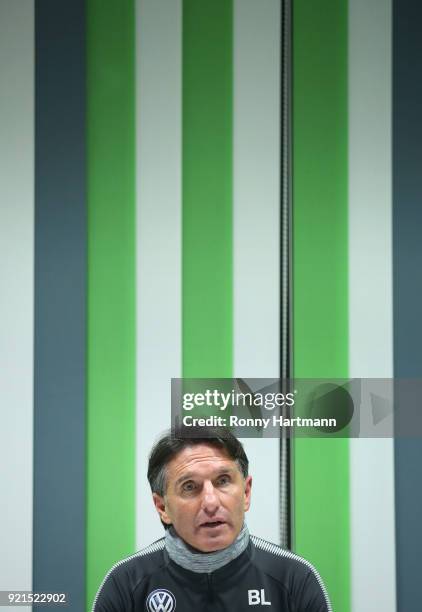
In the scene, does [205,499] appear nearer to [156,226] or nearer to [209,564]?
[209,564]

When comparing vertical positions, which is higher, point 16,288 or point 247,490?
point 16,288

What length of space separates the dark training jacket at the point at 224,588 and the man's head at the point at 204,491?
0.06m

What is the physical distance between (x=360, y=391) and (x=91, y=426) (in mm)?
602

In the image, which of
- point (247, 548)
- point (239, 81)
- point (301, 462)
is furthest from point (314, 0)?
point (247, 548)

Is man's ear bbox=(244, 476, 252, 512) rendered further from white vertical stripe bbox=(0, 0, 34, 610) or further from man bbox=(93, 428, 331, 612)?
white vertical stripe bbox=(0, 0, 34, 610)

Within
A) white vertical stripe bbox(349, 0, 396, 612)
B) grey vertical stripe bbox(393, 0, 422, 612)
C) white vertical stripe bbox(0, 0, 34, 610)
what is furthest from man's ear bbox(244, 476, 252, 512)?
white vertical stripe bbox(0, 0, 34, 610)

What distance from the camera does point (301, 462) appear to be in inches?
59.0

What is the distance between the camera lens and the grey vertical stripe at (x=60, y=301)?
1.48 meters

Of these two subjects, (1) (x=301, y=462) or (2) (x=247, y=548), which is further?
(1) (x=301, y=462)

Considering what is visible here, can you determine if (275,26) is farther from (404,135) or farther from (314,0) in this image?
(404,135)

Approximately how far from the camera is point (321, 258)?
4.98 ft

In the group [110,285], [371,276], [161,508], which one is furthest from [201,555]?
[371,276]

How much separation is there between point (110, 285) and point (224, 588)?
2.19 feet

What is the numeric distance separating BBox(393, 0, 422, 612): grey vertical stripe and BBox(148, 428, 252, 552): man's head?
0.42m
